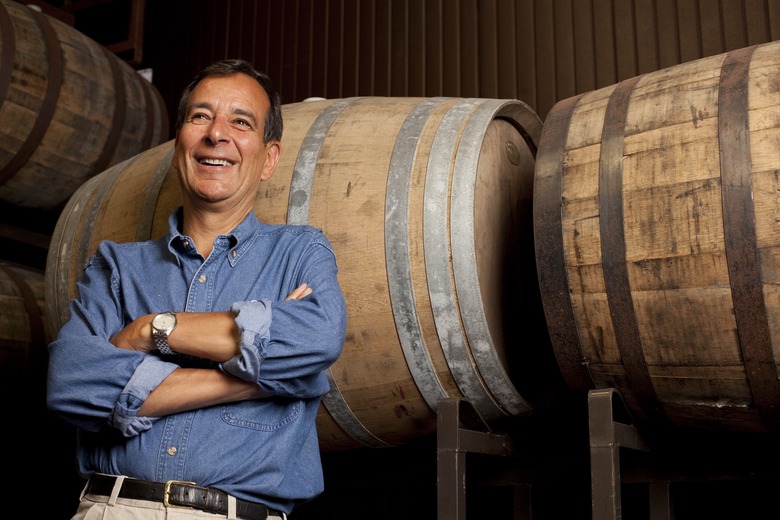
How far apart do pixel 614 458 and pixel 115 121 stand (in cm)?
309

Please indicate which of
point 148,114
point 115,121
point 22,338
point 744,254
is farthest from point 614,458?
point 148,114

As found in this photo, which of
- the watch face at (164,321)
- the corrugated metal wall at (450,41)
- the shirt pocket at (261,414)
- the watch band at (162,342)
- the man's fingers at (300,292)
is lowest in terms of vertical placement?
the shirt pocket at (261,414)

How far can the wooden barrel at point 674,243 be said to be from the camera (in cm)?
147

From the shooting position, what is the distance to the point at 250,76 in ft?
5.83

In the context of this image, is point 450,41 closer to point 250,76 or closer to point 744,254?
point 250,76

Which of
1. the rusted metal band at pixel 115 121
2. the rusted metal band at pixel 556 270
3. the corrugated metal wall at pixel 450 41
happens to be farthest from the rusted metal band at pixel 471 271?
the rusted metal band at pixel 115 121

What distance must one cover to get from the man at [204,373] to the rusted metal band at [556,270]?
1.48 feet

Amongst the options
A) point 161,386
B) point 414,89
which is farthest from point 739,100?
point 414,89

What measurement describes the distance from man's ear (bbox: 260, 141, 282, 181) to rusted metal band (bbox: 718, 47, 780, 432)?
0.93 metres

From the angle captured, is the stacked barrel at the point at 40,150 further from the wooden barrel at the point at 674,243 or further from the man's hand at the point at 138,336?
the wooden barrel at the point at 674,243

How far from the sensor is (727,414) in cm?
162

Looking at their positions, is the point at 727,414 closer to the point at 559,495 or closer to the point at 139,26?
the point at 559,495

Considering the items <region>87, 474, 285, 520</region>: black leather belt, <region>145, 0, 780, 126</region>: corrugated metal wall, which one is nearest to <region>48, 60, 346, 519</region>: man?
<region>87, 474, 285, 520</region>: black leather belt

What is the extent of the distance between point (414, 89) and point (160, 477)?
3.14 m
